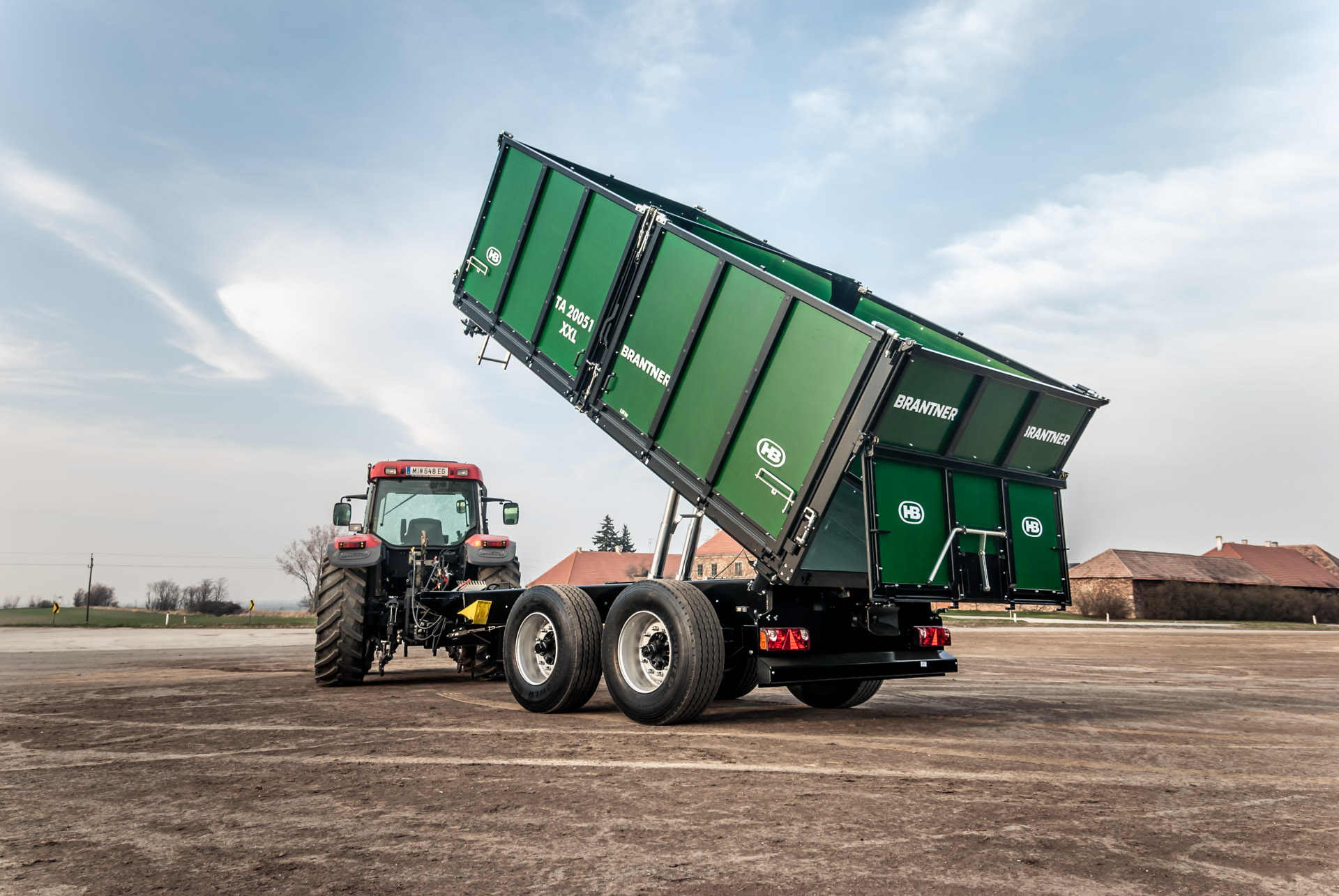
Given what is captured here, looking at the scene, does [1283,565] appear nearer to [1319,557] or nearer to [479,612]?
[1319,557]

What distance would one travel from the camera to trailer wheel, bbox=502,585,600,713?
7.66 metres

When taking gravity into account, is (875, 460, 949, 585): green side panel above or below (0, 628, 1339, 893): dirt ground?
above

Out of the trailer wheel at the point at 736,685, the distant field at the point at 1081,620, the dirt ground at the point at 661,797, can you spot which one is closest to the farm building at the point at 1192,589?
the distant field at the point at 1081,620

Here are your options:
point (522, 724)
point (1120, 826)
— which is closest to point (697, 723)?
point (522, 724)

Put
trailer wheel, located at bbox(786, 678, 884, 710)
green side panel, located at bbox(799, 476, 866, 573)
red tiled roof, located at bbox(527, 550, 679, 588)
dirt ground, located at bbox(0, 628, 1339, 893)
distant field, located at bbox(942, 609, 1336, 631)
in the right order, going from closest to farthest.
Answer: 1. dirt ground, located at bbox(0, 628, 1339, 893)
2. green side panel, located at bbox(799, 476, 866, 573)
3. trailer wheel, located at bbox(786, 678, 884, 710)
4. distant field, located at bbox(942, 609, 1336, 631)
5. red tiled roof, located at bbox(527, 550, 679, 588)

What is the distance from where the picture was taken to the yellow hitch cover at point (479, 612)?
375 inches

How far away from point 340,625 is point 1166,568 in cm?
5739

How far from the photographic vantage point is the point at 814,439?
21.2 feet

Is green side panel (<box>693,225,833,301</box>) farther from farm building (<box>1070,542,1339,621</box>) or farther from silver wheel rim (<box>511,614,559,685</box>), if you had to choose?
farm building (<box>1070,542,1339,621</box>)

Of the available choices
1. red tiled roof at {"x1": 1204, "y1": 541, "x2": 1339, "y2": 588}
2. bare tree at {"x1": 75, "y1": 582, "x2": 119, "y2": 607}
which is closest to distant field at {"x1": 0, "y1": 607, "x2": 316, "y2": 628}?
bare tree at {"x1": 75, "y1": 582, "x2": 119, "y2": 607}

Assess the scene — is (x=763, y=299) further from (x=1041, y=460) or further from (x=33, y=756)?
(x=33, y=756)

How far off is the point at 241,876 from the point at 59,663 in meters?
15.3

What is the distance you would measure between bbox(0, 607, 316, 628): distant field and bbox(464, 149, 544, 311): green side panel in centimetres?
2711

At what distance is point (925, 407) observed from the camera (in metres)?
6.60
